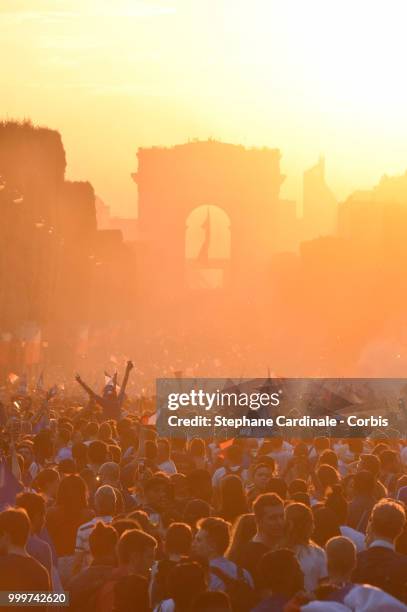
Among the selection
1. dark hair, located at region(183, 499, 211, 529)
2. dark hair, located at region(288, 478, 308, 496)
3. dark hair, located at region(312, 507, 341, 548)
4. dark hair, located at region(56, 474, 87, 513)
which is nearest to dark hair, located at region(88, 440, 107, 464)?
dark hair, located at region(288, 478, 308, 496)

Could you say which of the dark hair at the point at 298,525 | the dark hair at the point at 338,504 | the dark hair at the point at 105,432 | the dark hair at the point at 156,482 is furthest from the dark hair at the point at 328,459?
the dark hair at the point at 298,525

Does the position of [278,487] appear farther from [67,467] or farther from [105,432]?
[105,432]

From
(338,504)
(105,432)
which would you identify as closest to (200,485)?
(338,504)

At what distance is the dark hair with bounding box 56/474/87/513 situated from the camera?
11648 millimetres

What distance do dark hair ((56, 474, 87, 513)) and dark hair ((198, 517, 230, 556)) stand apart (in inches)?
81.7

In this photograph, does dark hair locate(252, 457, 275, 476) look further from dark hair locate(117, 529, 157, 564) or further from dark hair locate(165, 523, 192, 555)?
dark hair locate(117, 529, 157, 564)

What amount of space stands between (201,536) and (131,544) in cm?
45

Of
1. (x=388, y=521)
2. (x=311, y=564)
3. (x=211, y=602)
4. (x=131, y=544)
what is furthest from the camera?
(x=311, y=564)

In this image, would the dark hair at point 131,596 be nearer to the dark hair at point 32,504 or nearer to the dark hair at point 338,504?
the dark hair at point 32,504

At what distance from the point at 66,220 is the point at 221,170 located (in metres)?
89.0

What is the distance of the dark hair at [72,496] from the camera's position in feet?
38.2

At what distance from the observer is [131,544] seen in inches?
367

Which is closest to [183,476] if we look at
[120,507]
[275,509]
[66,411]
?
[120,507]

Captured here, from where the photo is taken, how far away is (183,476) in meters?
12.6
